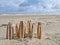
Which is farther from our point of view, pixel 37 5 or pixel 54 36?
pixel 37 5

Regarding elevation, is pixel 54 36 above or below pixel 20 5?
below

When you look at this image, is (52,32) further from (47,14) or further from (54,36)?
(47,14)

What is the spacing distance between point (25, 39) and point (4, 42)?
1.40 ft

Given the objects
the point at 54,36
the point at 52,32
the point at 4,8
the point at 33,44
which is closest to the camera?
the point at 33,44

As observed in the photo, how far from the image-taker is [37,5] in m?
7.48

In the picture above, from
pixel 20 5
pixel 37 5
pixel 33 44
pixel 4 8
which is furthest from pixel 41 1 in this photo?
pixel 33 44

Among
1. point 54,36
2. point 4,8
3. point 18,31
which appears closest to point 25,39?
point 18,31

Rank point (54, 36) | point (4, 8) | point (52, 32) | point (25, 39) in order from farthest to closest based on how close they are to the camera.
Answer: point (4, 8) < point (52, 32) < point (54, 36) < point (25, 39)

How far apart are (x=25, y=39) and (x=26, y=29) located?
27 cm

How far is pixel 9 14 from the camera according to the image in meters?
7.41

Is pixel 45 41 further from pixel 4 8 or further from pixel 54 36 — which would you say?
pixel 4 8

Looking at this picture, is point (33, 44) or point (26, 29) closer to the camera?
point (33, 44)

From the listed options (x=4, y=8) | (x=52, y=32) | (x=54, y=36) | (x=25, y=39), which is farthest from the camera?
(x=4, y=8)

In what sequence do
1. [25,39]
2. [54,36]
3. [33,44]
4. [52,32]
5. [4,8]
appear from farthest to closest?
[4,8] < [52,32] < [54,36] < [25,39] < [33,44]
